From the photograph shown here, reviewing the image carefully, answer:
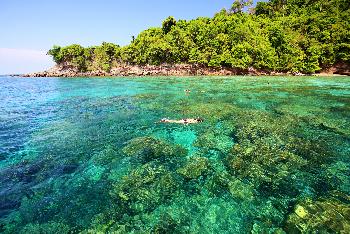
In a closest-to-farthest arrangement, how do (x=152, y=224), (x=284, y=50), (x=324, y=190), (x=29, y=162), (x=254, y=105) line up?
(x=152, y=224)
(x=324, y=190)
(x=29, y=162)
(x=254, y=105)
(x=284, y=50)

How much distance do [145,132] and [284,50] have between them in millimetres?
70166

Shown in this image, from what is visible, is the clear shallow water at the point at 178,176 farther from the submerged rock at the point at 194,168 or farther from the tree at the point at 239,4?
the tree at the point at 239,4

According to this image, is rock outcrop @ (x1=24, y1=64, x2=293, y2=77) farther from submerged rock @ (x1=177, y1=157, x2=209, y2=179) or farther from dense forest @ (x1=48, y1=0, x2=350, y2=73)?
submerged rock @ (x1=177, y1=157, x2=209, y2=179)

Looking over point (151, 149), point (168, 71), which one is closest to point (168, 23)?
point (168, 71)

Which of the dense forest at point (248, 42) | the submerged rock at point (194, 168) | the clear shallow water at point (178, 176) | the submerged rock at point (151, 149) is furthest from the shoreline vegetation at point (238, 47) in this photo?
the submerged rock at point (194, 168)

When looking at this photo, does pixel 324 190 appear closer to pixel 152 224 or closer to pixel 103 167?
pixel 152 224

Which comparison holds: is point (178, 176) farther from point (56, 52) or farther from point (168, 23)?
point (56, 52)

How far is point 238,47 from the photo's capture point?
7462 cm

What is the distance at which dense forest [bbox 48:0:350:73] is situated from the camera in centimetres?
7125

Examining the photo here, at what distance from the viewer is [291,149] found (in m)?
12.3

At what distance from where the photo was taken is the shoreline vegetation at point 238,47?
2803 inches

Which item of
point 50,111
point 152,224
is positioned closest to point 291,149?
point 152,224

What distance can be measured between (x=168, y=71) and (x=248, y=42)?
86.6 ft

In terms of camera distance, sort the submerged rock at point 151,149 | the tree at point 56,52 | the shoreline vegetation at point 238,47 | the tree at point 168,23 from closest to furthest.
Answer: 1. the submerged rock at point 151,149
2. the shoreline vegetation at point 238,47
3. the tree at point 168,23
4. the tree at point 56,52
